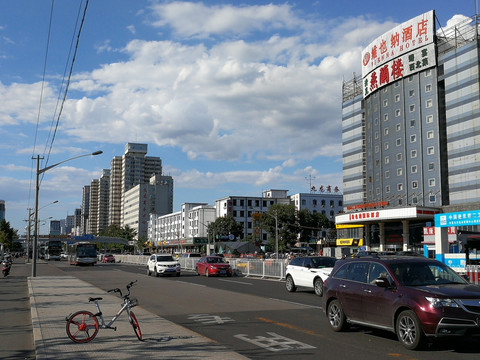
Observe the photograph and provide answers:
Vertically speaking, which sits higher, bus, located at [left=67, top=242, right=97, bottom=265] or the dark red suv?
the dark red suv

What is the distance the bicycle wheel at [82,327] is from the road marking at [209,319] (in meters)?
3.86

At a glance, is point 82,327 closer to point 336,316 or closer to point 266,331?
point 266,331

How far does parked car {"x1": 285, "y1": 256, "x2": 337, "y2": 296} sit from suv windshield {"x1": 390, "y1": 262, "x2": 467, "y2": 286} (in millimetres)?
10925

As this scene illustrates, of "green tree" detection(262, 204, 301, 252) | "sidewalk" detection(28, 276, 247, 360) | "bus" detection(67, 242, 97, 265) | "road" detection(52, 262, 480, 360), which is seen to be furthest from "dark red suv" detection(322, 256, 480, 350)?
"green tree" detection(262, 204, 301, 252)

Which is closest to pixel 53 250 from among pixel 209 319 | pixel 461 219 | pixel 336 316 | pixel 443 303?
pixel 461 219

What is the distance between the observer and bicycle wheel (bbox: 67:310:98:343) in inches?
367

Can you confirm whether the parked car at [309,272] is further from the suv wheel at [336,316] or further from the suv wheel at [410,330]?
the suv wheel at [410,330]

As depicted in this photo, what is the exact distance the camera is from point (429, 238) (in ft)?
126

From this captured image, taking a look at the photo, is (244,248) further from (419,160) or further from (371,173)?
(419,160)

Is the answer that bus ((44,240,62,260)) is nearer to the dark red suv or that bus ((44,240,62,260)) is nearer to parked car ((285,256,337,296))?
parked car ((285,256,337,296))

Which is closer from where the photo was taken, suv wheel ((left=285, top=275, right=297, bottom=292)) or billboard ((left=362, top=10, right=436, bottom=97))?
suv wheel ((left=285, top=275, right=297, bottom=292))

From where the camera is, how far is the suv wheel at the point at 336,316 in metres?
10.6

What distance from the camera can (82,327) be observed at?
30.5 feet

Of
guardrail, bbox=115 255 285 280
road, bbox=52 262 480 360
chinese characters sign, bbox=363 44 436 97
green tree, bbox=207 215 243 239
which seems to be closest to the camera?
road, bbox=52 262 480 360
